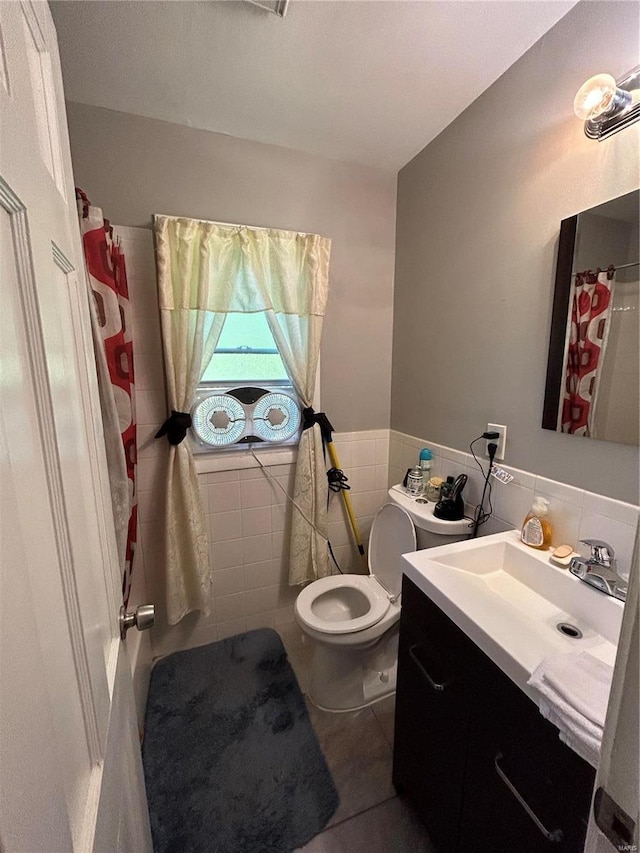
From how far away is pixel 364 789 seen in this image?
3.95 ft

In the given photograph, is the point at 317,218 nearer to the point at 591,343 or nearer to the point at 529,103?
the point at 529,103

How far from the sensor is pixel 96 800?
1.56ft

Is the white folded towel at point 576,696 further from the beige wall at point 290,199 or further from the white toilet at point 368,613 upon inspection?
the beige wall at point 290,199

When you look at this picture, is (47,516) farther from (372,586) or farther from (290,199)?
(290,199)

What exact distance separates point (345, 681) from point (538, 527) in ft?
3.45

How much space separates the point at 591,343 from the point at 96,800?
1.40 metres

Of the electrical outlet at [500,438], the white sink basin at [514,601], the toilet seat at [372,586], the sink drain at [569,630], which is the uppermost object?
the electrical outlet at [500,438]

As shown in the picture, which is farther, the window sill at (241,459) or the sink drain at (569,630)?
the window sill at (241,459)

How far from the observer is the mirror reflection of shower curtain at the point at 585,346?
95 cm

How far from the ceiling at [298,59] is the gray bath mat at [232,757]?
2.42 m

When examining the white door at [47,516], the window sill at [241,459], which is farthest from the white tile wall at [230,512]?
the white door at [47,516]

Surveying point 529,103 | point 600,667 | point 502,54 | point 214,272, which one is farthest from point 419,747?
point 502,54

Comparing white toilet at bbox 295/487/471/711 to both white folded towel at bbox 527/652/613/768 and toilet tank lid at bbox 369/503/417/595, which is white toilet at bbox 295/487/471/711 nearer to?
toilet tank lid at bbox 369/503/417/595

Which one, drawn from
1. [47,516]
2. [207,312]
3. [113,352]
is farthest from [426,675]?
[207,312]
